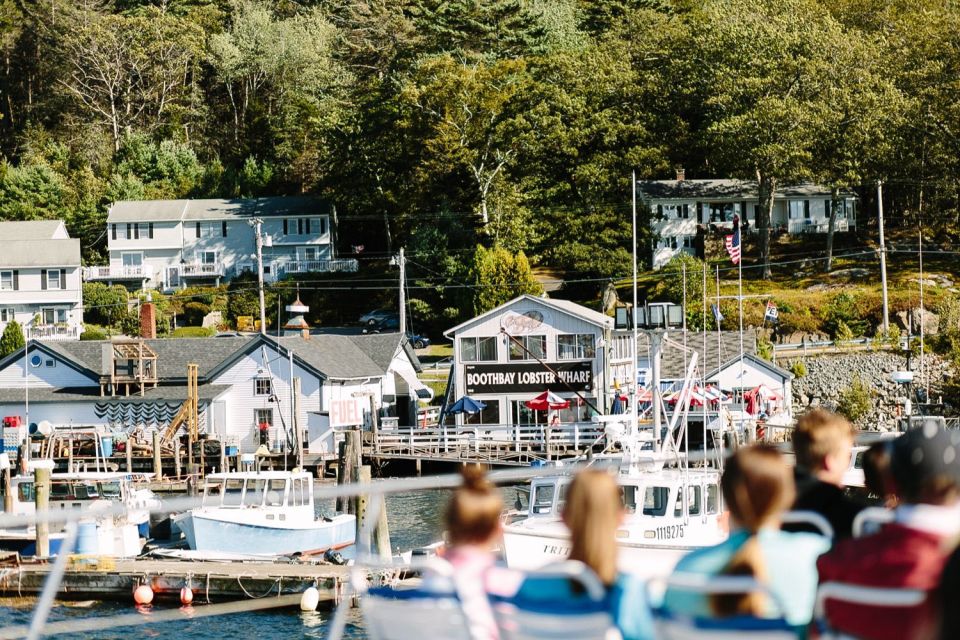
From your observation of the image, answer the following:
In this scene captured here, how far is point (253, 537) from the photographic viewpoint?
31.5m

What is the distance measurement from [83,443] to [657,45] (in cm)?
5014

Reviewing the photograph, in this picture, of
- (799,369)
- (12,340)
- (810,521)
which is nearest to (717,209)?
(799,369)

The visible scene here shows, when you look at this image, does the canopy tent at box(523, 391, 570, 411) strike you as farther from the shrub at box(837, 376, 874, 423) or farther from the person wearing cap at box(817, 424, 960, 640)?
the person wearing cap at box(817, 424, 960, 640)

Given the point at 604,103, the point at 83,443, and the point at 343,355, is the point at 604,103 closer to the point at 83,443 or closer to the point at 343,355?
the point at 343,355

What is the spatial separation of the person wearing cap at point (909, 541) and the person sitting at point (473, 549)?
1.27 meters

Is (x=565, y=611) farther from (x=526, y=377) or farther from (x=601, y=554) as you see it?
(x=526, y=377)

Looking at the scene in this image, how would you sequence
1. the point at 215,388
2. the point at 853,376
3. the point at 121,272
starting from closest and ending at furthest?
the point at 215,388 < the point at 853,376 < the point at 121,272

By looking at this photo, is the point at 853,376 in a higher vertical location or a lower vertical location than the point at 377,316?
lower

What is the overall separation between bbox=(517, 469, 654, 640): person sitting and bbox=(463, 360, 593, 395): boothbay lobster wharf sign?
1801 inches

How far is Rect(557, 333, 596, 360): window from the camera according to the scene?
50875 mm

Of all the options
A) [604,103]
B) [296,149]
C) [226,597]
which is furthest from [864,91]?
[226,597]

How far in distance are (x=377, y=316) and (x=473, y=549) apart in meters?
71.2

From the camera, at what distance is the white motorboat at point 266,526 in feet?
102

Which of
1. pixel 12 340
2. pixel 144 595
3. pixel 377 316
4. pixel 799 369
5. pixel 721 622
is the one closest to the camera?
pixel 721 622
